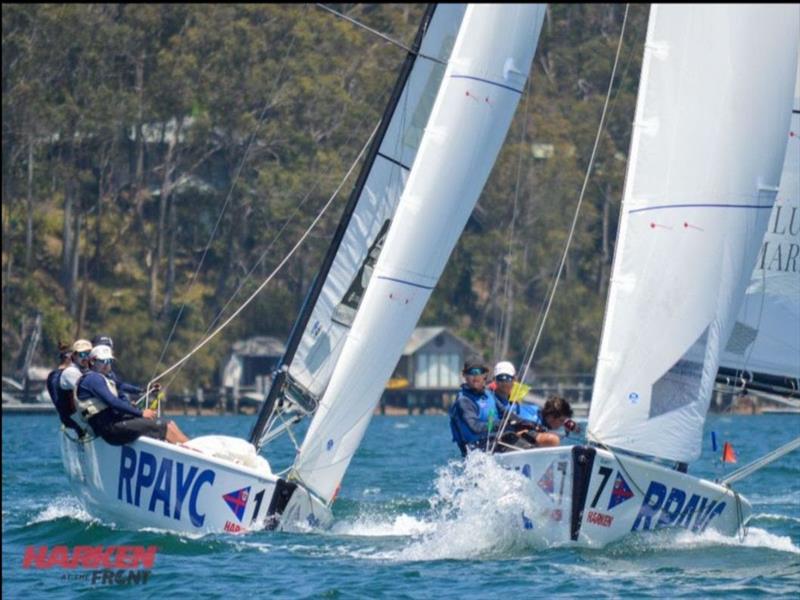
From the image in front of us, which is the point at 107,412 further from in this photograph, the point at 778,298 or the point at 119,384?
the point at 778,298

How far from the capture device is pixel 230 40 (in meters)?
51.3

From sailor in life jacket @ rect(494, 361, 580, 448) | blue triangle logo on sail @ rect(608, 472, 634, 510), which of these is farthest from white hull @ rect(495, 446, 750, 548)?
sailor in life jacket @ rect(494, 361, 580, 448)

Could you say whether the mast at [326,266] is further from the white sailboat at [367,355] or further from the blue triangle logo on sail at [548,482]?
the blue triangle logo on sail at [548,482]

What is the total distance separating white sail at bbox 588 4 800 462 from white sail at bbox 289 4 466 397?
289cm

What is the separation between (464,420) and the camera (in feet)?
45.6

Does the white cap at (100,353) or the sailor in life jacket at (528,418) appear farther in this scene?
the white cap at (100,353)

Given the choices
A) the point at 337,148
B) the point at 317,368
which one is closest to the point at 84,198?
the point at 337,148

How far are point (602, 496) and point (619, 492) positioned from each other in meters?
0.12

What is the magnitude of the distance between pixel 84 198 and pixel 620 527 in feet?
137

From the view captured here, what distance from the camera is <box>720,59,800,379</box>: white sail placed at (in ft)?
47.3

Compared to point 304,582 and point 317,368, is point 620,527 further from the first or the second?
point 317,368

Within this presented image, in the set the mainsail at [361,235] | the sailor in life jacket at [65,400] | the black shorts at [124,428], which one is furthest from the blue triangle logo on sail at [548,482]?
the sailor in life jacket at [65,400]

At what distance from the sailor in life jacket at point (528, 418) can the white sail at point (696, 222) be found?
2.84 feet

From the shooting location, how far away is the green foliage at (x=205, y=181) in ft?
165
